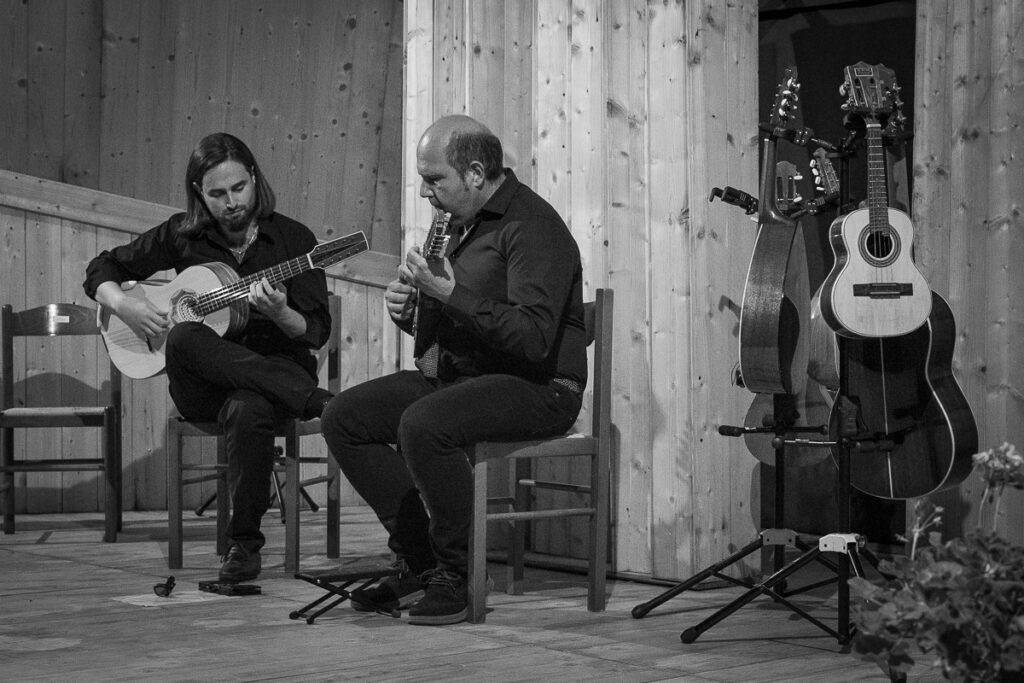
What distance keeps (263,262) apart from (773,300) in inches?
64.6

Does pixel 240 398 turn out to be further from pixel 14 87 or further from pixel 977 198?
pixel 14 87

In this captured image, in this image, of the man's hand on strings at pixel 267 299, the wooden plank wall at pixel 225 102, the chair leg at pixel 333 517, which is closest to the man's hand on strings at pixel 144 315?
the man's hand on strings at pixel 267 299

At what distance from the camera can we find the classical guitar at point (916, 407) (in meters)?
2.82

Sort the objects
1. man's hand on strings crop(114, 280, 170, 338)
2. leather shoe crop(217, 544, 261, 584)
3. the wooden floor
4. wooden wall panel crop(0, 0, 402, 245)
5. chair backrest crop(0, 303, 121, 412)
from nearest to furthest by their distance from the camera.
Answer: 1. the wooden floor
2. leather shoe crop(217, 544, 261, 584)
3. man's hand on strings crop(114, 280, 170, 338)
4. chair backrest crop(0, 303, 121, 412)
5. wooden wall panel crop(0, 0, 402, 245)

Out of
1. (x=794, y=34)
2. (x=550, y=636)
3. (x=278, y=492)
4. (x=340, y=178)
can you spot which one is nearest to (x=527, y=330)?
(x=550, y=636)

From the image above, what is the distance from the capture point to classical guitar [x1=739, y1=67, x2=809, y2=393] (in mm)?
2801

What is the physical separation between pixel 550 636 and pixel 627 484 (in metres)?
0.89

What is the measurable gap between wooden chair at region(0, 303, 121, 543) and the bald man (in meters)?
1.75

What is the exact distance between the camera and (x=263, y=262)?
149 inches

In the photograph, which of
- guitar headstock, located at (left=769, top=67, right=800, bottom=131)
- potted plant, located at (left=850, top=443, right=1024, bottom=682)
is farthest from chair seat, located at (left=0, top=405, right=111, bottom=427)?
potted plant, located at (left=850, top=443, right=1024, bottom=682)

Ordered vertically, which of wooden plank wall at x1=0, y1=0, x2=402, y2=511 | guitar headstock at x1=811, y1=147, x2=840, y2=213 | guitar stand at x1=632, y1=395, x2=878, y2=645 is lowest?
guitar stand at x1=632, y1=395, x2=878, y2=645

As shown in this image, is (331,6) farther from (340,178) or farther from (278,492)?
(278,492)

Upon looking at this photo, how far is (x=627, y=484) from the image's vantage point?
11.7 feet

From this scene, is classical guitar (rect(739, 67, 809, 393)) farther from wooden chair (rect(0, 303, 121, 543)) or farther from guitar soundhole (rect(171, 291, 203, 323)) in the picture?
wooden chair (rect(0, 303, 121, 543))
